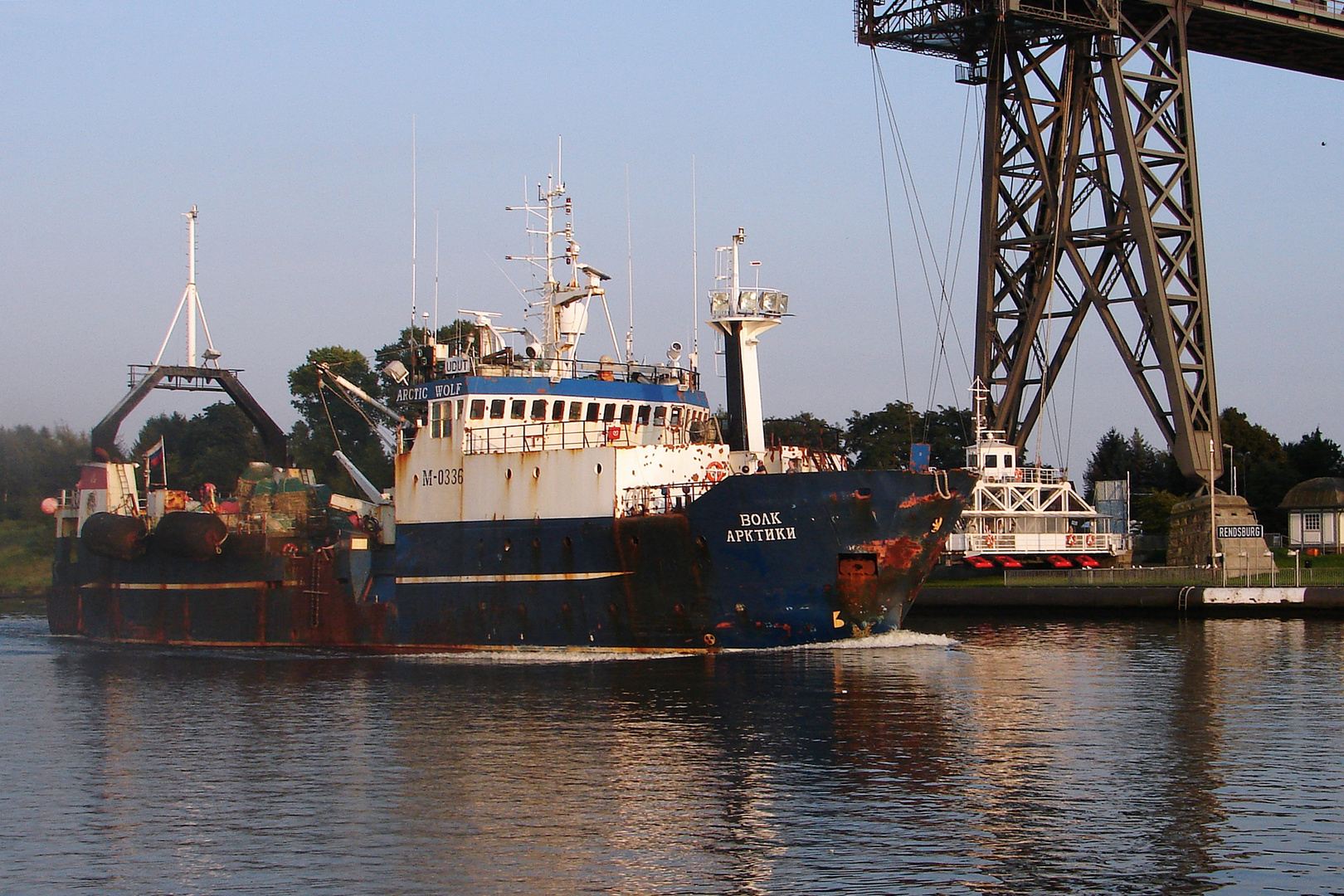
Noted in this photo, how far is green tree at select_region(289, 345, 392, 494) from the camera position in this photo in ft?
284

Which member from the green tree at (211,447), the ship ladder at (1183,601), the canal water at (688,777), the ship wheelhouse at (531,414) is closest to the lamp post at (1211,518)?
the ship ladder at (1183,601)

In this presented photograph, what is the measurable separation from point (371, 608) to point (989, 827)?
77.5ft

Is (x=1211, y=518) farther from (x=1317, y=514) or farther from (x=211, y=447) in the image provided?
(x=211, y=447)

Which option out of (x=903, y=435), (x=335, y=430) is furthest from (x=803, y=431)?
(x=335, y=430)

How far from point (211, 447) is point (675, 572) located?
6859cm

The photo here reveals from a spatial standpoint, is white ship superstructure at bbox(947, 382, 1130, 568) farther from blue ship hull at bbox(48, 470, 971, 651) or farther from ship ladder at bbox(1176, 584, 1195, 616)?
blue ship hull at bbox(48, 470, 971, 651)

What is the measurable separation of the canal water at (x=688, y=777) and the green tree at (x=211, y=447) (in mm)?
58845

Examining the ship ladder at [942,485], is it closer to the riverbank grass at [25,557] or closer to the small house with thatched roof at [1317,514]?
the small house with thatched roof at [1317,514]

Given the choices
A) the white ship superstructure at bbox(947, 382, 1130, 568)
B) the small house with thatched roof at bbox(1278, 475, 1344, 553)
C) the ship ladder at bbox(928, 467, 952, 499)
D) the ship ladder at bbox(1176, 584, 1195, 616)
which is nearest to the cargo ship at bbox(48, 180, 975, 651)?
the ship ladder at bbox(928, 467, 952, 499)

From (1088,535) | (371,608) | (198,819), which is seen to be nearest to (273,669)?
(371,608)

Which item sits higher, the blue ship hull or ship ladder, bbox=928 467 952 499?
ship ladder, bbox=928 467 952 499

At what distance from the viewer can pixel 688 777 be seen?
21.7 m

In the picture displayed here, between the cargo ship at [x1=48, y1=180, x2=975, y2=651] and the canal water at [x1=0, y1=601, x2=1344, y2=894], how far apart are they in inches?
61.0

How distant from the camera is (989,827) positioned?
61.4ft
